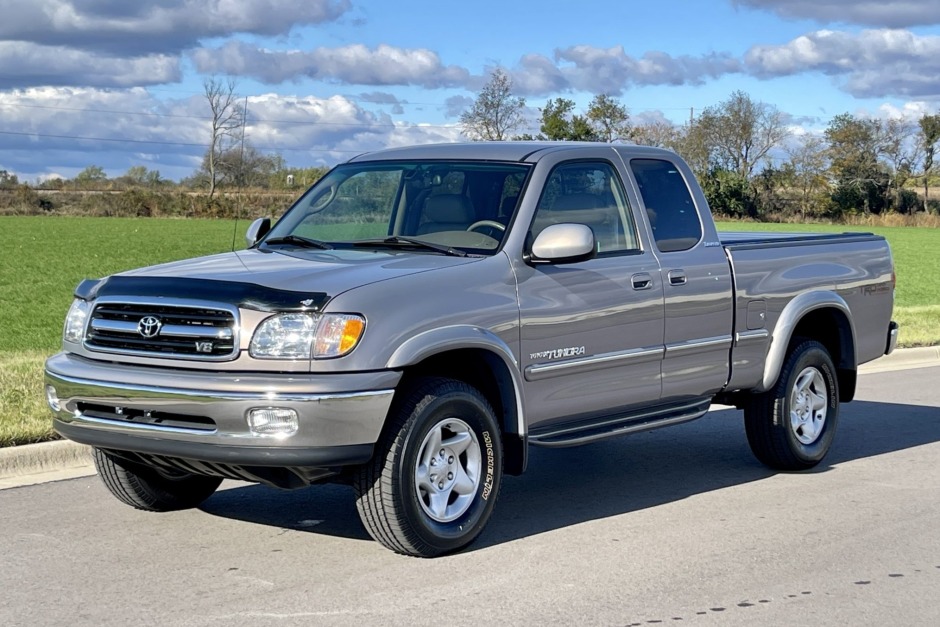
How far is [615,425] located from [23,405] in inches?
175

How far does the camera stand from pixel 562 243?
665 centimetres

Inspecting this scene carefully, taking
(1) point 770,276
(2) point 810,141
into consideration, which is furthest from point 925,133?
(1) point 770,276

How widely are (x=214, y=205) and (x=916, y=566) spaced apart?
50.8 meters

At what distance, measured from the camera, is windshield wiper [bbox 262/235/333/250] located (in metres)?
7.13

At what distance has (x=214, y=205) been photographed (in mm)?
55031

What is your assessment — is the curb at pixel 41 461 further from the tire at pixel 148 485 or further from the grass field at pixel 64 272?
the tire at pixel 148 485

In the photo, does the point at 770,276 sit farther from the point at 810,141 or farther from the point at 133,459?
the point at 810,141

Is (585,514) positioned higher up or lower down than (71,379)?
lower down

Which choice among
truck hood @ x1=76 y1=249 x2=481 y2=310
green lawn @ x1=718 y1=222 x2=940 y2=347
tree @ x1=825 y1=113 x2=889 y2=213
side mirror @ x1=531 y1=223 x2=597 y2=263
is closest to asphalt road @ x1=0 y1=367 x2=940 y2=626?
truck hood @ x1=76 y1=249 x2=481 y2=310

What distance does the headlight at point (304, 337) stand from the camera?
573 cm

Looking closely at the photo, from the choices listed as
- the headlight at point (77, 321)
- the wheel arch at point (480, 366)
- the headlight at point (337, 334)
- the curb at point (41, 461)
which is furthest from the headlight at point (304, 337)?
the curb at point (41, 461)

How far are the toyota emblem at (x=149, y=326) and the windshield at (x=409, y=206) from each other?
1336mm

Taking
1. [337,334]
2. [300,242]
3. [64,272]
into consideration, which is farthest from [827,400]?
[64,272]

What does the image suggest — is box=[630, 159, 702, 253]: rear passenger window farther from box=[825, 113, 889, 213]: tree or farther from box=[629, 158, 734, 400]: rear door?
box=[825, 113, 889, 213]: tree
